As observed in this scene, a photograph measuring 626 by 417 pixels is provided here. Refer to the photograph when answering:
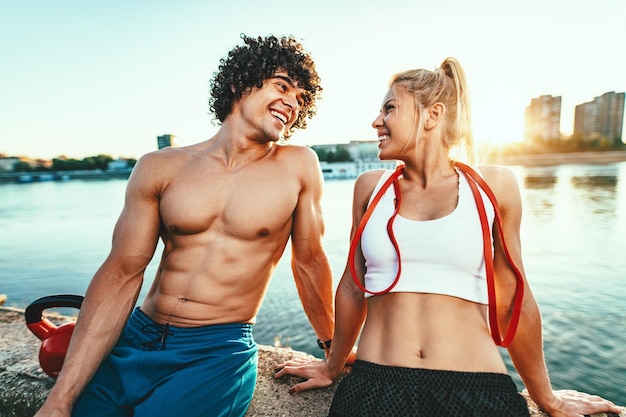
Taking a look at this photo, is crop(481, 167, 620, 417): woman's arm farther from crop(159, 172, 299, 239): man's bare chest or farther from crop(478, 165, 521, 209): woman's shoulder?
crop(159, 172, 299, 239): man's bare chest

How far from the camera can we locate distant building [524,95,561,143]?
269 feet

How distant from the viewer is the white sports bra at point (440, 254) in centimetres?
A: 164

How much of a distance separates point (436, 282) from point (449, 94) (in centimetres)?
95

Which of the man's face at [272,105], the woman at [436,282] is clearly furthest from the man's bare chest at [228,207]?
the woman at [436,282]

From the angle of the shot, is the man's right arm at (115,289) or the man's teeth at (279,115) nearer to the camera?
the man's right arm at (115,289)

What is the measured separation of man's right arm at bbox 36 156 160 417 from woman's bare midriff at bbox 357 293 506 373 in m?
1.28

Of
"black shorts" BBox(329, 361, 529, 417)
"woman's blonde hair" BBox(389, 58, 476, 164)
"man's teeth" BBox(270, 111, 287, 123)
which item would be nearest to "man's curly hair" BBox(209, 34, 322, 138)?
"man's teeth" BBox(270, 111, 287, 123)

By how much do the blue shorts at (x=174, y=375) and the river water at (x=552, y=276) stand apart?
401 centimetres

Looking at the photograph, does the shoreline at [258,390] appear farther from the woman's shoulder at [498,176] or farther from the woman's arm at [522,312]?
the woman's shoulder at [498,176]

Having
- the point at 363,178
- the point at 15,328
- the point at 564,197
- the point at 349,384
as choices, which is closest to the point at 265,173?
the point at 363,178

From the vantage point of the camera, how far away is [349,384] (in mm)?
1601

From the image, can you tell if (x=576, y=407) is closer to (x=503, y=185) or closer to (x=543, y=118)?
(x=503, y=185)

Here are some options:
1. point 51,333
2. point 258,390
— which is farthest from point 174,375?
point 51,333

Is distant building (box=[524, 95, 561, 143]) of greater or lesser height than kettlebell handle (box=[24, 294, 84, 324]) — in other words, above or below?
above
